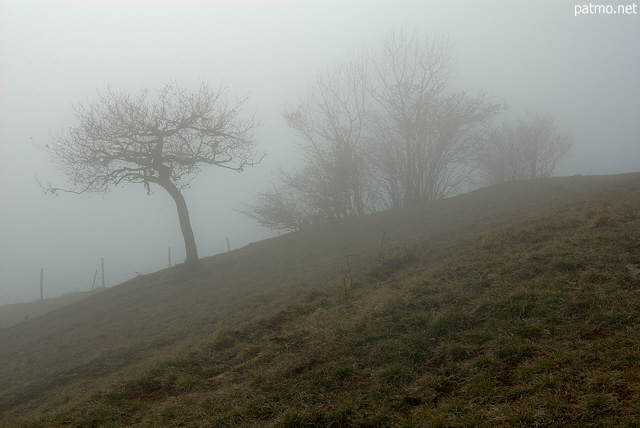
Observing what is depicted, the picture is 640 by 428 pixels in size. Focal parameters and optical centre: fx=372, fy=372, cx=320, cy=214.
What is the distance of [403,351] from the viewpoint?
4.39 m

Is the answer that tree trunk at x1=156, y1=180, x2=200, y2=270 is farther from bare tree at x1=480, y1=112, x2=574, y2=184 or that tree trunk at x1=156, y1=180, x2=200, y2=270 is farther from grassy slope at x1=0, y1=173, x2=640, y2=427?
bare tree at x1=480, y1=112, x2=574, y2=184

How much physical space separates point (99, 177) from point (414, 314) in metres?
15.2

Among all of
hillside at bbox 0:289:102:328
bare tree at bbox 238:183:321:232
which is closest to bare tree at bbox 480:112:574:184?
bare tree at bbox 238:183:321:232

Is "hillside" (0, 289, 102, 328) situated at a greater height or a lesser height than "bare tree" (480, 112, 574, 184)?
lesser

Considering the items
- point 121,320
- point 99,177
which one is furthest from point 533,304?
point 99,177

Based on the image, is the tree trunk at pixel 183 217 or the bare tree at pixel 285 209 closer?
the tree trunk at pixel 183 217

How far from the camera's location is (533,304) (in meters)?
4.62

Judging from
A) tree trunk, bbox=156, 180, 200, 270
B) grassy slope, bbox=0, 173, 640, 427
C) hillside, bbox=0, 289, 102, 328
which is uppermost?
Result: tree trunk, bbox=156, 180, 200, 270

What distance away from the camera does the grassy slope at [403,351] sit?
3.16m

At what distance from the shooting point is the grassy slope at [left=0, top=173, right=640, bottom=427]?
3.16 m

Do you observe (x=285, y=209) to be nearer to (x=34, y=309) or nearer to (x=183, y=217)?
(x=183, y=217)

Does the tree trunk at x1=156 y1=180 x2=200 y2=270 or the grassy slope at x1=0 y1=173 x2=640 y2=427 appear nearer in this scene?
the grassy slope at x1=0 y1=173 x2=640 y2=427

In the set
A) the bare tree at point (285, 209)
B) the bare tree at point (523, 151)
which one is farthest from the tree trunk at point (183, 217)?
the bare tree at point (523, 151)

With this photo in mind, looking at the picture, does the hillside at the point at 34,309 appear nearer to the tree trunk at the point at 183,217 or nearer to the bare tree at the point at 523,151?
the tree trunk at the point at 183,217
